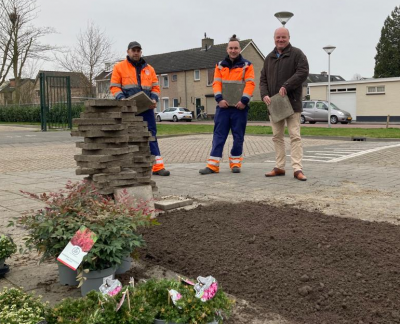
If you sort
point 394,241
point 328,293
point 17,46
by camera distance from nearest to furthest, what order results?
1. point 328,293
2. point 394,241
3. point 17,46

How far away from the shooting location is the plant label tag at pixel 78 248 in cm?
250

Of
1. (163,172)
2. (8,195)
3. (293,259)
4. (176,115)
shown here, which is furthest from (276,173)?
(176,115)

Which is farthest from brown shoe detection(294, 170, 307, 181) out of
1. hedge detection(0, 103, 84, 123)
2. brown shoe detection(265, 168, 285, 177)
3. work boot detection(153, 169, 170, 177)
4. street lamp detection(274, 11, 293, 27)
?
hedge detection(0, 103, 84, 123)

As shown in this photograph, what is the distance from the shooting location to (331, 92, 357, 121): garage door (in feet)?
126

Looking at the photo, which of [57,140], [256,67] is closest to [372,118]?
[256,67]

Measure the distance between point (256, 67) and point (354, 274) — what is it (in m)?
50.0

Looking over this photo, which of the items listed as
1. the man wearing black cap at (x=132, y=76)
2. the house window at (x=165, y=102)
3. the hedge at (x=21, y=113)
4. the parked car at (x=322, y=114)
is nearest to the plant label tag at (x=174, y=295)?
the man wearing black cap at (x=132, y=76)

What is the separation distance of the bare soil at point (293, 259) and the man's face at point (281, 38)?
3288 mm

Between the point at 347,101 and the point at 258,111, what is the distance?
25.8 ft

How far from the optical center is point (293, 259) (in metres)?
3.08

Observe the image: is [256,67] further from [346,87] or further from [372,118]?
[372,118]

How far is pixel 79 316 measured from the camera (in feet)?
7.02

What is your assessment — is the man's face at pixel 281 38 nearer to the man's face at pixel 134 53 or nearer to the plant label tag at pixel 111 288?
the man's face at pixel 134 53

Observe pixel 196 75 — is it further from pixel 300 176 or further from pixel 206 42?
pixel 300 176
